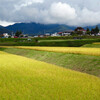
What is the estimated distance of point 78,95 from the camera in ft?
28.7

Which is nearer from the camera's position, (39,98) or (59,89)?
(39,98)

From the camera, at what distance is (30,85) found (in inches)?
417

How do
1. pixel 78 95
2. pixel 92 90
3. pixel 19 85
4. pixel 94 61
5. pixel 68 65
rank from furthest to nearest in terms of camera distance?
pixel 68 65 → pixel 94 61 → pixel 19 85 → pixel 92 90 → pixel 78 95

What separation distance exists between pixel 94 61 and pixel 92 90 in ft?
31.8

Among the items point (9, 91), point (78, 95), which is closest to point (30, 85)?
point (9, 91)

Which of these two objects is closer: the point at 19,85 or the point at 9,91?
the point at 9,91

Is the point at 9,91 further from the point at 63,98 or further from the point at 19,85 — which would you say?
the point at 63,98

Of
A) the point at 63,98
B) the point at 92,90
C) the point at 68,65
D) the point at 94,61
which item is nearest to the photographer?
the point at 63,98

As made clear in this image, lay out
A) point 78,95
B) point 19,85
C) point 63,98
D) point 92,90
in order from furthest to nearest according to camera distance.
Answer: point 19,85 < point 92,90 < point 78,95 < point 63,98

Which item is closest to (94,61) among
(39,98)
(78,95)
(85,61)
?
(85,61)

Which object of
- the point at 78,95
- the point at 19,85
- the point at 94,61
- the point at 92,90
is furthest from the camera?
the point at 94,61

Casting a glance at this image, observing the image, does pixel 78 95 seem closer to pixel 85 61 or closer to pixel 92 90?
pixel 92 90

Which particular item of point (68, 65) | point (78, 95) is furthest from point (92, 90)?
point (68, 65)

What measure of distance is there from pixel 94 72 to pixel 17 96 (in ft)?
31.3
